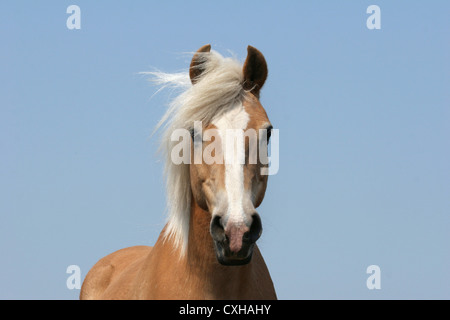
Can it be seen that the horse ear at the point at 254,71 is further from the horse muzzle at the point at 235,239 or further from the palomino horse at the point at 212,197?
the horse muzzle at the point at 235,239

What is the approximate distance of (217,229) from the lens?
4578mm

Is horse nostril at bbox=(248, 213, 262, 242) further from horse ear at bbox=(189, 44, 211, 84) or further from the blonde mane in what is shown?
horse ear at bbox=(189, 44, 211, 84)

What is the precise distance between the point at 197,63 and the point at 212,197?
4.56ft

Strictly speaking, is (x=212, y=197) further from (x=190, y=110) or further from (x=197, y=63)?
(x=197, y=63)

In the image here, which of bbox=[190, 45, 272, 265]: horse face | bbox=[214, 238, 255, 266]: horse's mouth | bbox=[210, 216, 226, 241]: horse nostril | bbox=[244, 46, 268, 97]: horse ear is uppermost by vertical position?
Result: bbox=[244, 46, 268, 97]: horse ear

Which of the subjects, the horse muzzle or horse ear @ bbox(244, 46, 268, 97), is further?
horse ear @ bbox(244, 46, 268, 97)

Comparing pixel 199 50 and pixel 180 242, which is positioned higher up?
pixel 199 50

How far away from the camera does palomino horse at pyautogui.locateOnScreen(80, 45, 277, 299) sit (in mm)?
4586

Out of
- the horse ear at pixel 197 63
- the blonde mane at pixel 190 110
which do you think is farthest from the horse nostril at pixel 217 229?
the horse ear at pixel 197 63

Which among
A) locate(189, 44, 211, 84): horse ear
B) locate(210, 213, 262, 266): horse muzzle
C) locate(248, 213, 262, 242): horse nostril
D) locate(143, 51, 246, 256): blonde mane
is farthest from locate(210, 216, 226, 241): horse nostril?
locate(189, 44, 211, 84): horse ear

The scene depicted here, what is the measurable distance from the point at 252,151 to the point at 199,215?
0.71 metres
